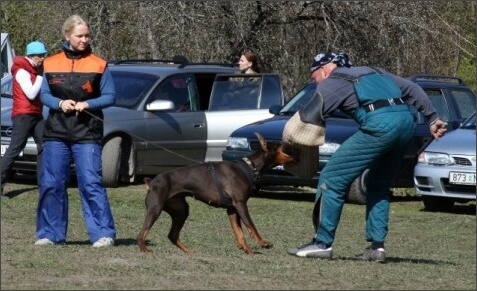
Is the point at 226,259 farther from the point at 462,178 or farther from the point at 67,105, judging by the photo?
the point at 462,178

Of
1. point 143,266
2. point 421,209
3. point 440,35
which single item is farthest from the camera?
point 440,35

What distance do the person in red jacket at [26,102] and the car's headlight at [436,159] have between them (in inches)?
193

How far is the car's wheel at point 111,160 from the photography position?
55.1ft

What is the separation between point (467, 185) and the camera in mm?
15266

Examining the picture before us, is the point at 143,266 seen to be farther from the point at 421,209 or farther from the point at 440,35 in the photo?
the point at 440,35

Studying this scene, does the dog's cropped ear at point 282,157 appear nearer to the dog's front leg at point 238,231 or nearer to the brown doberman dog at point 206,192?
the brown doberman dog at point 206,192

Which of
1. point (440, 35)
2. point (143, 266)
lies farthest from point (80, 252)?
point (440, 35)

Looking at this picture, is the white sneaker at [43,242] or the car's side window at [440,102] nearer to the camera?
the white sneaker at [43,242]

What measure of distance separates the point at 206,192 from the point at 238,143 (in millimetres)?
6589

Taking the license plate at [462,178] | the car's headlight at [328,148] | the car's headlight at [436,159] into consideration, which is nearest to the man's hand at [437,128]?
the license plate at [462,178]

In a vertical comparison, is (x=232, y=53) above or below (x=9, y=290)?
below

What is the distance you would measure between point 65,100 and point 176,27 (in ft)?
44.2

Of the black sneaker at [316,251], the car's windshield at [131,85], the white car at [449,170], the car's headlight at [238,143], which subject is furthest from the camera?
the car's windshield at [131,85]

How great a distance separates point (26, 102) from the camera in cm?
1534
